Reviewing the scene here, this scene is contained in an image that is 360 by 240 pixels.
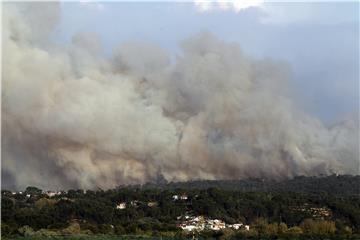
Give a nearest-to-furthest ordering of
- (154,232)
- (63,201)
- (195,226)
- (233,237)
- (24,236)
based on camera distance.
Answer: (233,237), (24,236), (154,232), (195,226), (63,201)

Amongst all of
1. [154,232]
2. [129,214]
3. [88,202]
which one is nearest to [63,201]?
[88,202]

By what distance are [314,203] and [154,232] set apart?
29161mm

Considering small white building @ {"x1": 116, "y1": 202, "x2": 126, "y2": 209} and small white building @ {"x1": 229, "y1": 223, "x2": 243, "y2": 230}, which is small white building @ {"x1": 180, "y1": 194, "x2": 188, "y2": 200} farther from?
small white building @ {"x1": 229, "y1": 223, "x2": 243, "y2": 230}

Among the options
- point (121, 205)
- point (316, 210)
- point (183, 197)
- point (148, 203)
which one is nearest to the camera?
point (316, 210)

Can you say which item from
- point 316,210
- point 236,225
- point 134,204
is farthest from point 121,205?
point 316,210

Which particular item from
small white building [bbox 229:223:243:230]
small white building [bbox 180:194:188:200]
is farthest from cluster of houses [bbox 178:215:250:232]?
small white building [bbox 180:194:188:200]

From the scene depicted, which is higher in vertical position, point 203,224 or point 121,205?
point 121,205

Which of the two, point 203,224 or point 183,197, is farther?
point 183,197

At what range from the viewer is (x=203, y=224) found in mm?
74250

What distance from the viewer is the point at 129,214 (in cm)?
8031

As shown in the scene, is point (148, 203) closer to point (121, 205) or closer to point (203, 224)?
point (121, 205)

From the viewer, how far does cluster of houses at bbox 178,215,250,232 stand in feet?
236

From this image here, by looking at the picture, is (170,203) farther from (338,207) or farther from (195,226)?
(338,207)

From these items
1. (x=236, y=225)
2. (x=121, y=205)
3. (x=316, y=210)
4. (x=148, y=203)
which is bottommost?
(x=236, y=225)
